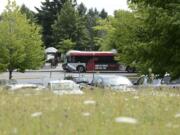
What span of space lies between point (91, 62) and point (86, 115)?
6175 cm

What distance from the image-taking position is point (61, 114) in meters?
5.29

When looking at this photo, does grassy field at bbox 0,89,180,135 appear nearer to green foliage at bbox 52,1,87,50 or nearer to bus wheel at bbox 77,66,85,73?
bus wheel at bbox 77,66,85,73

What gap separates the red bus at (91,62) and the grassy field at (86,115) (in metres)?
59.6

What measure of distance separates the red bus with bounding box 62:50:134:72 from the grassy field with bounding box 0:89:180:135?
5961cm

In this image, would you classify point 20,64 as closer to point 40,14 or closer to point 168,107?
point 168,107

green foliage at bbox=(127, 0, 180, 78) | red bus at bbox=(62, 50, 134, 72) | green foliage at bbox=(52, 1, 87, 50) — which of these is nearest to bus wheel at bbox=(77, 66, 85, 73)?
red bus at bbox=(62, 50, 134, 72)

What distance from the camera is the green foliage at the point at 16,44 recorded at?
42000 millimetres

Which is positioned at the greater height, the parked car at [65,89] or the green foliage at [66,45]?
the green foliage at [66,45]

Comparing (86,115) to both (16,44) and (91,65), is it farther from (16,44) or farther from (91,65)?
(91,65)

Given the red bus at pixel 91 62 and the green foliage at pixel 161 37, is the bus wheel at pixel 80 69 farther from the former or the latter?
the green foliage at pixel 161 37

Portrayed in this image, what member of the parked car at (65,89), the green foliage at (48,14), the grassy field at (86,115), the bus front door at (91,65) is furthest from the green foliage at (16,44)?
the green foliage at (48,14)

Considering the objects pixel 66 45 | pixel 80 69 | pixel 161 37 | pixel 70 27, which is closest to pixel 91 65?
pixel 80 69

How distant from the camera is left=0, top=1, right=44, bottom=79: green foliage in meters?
42.0

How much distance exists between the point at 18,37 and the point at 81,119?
3864cm
